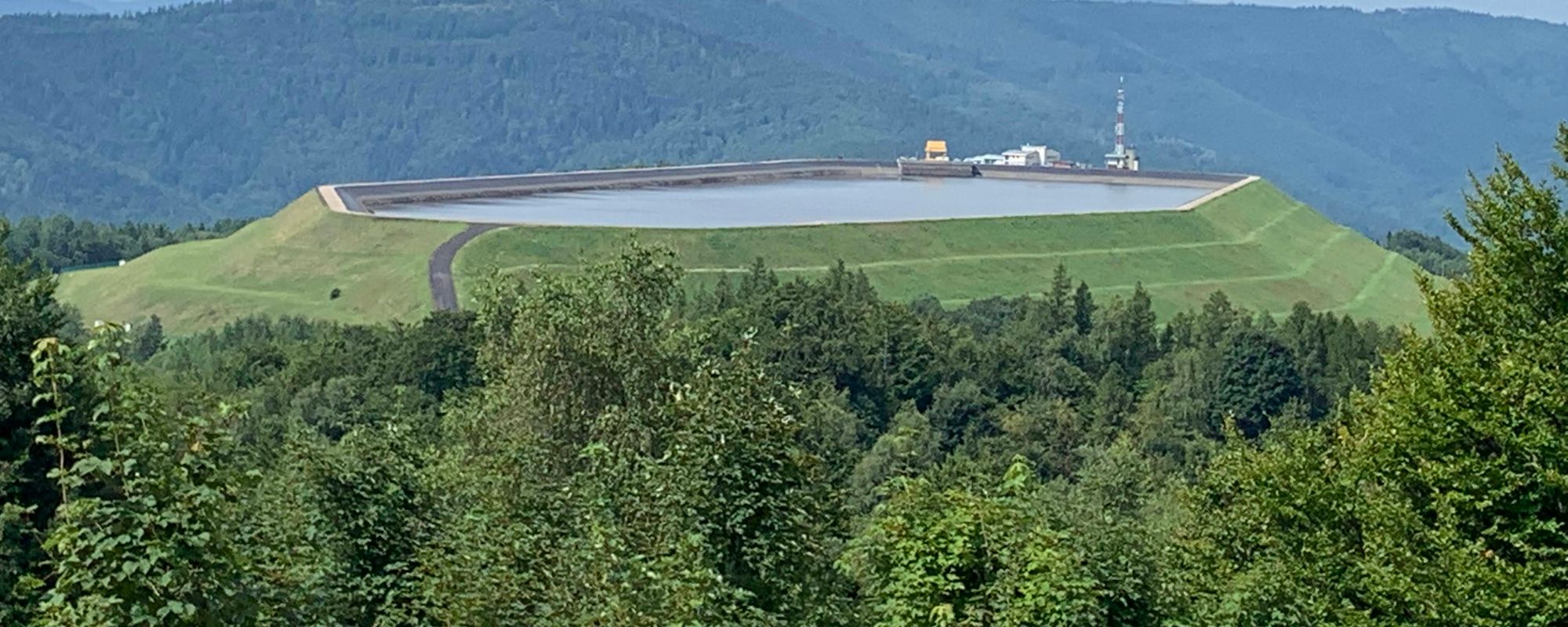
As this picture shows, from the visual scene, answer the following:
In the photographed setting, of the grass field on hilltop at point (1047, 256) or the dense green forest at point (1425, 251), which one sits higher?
the grass field on hilltop at point (1047, 256)

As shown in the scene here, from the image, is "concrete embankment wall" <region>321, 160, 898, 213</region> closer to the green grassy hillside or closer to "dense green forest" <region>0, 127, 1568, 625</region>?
the green grassy hillside

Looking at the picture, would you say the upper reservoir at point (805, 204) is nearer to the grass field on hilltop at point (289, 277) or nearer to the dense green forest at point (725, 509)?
the grass field on hilltop at point (289, 277)

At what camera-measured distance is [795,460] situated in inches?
Answer: 931

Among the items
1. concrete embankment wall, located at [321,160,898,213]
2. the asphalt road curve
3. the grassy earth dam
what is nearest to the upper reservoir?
the grassy earth dam

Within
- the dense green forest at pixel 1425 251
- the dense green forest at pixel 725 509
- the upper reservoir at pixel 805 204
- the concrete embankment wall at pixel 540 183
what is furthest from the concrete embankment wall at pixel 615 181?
the dense green forest at pixel 725 509

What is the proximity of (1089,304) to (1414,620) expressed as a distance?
309 ft

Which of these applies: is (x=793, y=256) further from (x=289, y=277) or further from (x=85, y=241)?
(x=85, y=241)

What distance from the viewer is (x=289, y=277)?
119m

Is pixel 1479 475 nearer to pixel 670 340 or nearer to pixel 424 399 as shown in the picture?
pixel 670 340

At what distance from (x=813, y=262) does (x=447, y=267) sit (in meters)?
23.6

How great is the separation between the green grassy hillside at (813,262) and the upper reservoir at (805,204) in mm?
4436

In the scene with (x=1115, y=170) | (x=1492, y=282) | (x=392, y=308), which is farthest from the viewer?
(x=1115, y=170)

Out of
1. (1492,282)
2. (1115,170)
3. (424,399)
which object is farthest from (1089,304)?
(1492,282)

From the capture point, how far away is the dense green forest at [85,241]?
159 metres
